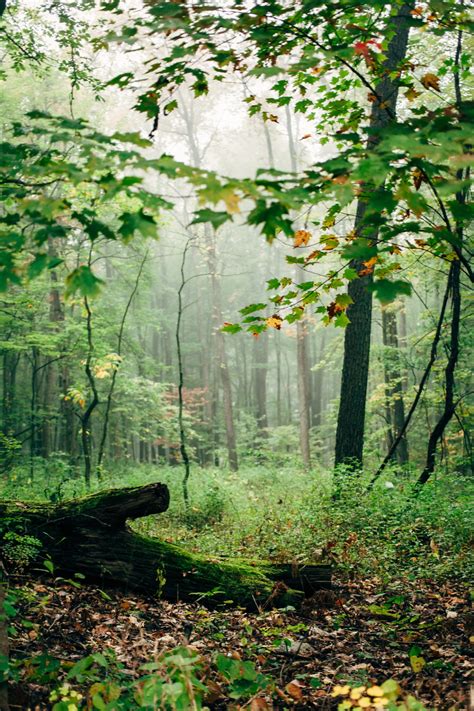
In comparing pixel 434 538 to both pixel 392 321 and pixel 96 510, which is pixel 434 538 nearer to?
pixel 96 510

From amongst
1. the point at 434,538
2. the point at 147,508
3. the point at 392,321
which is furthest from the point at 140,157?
the point at 392,321

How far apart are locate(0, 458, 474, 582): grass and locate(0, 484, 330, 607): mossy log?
1.50ft

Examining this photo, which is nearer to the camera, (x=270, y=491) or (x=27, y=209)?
(x=27, y=209)

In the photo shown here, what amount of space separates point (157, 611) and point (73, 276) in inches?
141

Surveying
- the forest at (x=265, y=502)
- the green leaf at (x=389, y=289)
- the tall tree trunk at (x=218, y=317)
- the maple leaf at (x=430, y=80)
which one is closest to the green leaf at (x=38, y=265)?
the forest at (x=265, y=502)

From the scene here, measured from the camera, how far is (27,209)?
2.51 metres

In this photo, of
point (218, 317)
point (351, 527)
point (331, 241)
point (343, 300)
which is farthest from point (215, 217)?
point (218, 317)

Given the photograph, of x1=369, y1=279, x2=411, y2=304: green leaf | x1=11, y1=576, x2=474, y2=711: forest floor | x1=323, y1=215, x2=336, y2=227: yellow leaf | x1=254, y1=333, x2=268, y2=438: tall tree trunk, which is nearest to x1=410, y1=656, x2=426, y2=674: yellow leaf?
x1=11, y1=576, x2=474, y2=711: forest floor

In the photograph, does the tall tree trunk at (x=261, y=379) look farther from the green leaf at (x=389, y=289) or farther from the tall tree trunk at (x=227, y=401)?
the green leaf at (x=389, y=289)

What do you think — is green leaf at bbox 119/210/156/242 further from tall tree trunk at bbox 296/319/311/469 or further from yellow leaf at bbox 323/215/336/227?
tall tree trunk at bbox 296/319/311/469

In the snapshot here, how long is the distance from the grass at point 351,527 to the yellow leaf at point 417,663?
77.7 inches

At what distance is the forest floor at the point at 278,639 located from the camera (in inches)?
127

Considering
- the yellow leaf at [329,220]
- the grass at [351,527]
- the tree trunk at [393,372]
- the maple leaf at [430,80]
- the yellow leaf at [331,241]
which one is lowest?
the grass at [351,527]

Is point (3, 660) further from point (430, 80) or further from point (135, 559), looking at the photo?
point (430, 80)
